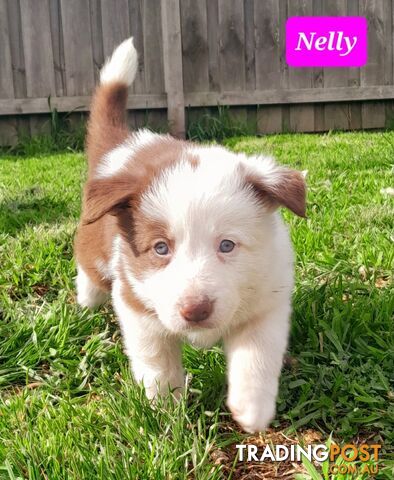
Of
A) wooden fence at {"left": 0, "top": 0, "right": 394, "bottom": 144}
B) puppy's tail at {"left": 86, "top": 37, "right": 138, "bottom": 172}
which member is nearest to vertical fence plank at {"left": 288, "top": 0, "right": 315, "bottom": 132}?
wooden fence at {"left": 0, "top": 0, "right": 394, "bottom": 144}

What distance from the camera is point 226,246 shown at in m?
1.91

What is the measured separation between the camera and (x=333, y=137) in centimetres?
723

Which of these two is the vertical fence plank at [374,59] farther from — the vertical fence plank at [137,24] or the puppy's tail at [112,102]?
the puppy's tail at [112,102]

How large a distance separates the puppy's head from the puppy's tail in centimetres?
84

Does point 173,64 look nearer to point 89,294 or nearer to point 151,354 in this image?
point 89,294

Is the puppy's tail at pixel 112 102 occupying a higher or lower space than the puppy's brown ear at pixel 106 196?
higher

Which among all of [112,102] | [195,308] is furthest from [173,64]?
[195,308]

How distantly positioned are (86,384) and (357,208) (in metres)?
2.18

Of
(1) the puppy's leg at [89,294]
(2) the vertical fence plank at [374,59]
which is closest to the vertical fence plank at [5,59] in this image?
(2) the vertical fence plank at [374,59]

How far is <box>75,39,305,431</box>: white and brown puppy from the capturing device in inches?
72.5

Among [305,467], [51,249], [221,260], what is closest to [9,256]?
[51,249]

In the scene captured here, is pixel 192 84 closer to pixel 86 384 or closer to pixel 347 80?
pixel 347 80

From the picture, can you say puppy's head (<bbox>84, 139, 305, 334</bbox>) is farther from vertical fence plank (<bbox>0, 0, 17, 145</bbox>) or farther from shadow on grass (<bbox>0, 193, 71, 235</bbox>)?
vertical fence plank (<bbox>0, 0, 17, 145</bbox>)

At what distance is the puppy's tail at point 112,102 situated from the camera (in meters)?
3.00
